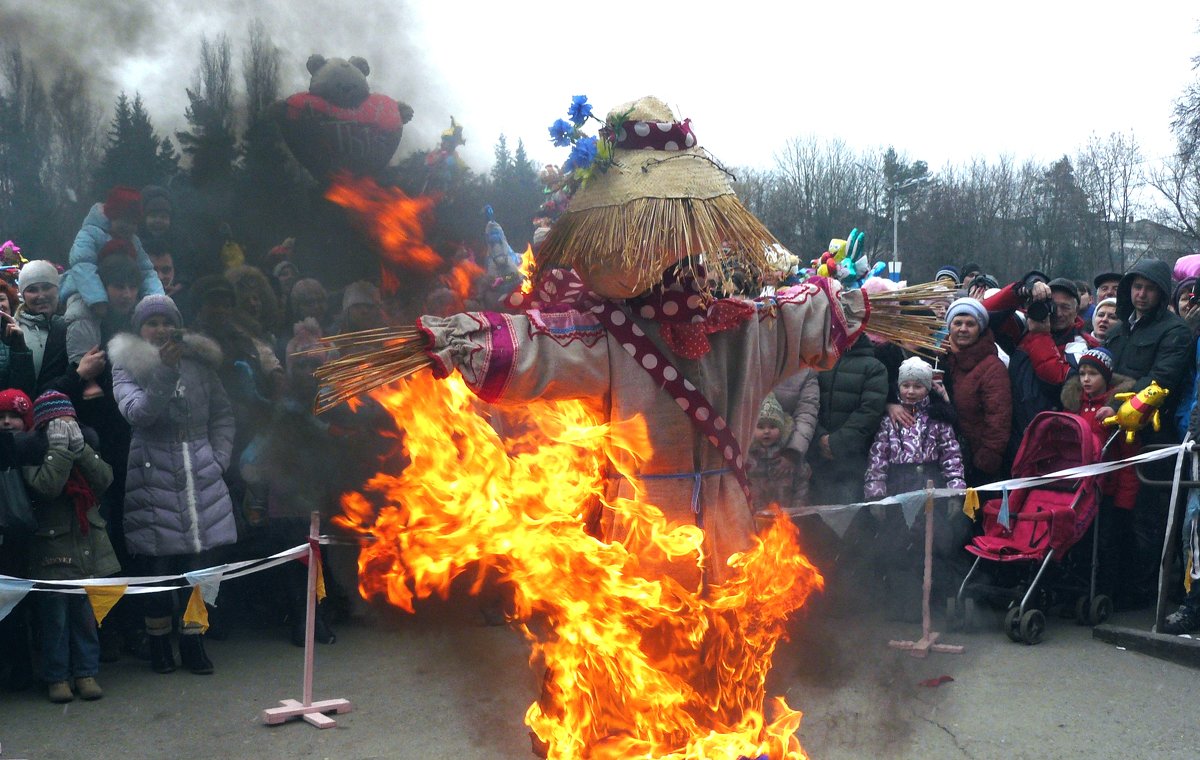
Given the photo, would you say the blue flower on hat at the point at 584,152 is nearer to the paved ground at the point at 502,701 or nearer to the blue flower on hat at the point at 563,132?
the blue flower on hat at the point at 563,132

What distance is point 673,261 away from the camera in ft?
11.2

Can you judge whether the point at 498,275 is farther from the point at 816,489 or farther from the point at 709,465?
the point at 816,489

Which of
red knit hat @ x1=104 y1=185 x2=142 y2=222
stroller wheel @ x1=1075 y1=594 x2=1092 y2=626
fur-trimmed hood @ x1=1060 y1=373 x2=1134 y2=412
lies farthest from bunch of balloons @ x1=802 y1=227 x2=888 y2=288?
red knit hat @ x1=104 y1=185 x2=142 y2=222

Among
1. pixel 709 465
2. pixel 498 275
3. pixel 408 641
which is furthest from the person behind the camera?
pixel 408 641

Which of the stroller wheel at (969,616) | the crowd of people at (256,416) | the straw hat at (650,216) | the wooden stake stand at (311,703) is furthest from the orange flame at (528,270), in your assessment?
the stroller wheel at (969,616)

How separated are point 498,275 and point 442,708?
7.25ft

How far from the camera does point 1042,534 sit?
6.59 m

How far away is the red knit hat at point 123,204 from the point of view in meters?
5.17

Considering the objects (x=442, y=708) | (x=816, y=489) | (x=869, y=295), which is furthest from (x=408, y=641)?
(x=869, y=295)

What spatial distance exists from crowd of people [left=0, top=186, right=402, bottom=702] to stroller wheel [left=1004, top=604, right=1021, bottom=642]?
A: 3.80 metres

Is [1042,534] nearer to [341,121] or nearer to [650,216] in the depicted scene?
[650,216]

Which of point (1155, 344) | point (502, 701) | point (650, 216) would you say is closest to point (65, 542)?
point (502, 701)

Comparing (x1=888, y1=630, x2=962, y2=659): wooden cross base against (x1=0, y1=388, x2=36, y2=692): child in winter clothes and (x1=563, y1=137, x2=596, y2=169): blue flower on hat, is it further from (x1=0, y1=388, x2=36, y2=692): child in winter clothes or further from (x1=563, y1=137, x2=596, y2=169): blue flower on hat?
(x1=0, y1=388, x2=36, y2=692): child in winter clothes

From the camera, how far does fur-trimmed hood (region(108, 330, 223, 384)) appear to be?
5828 mm
